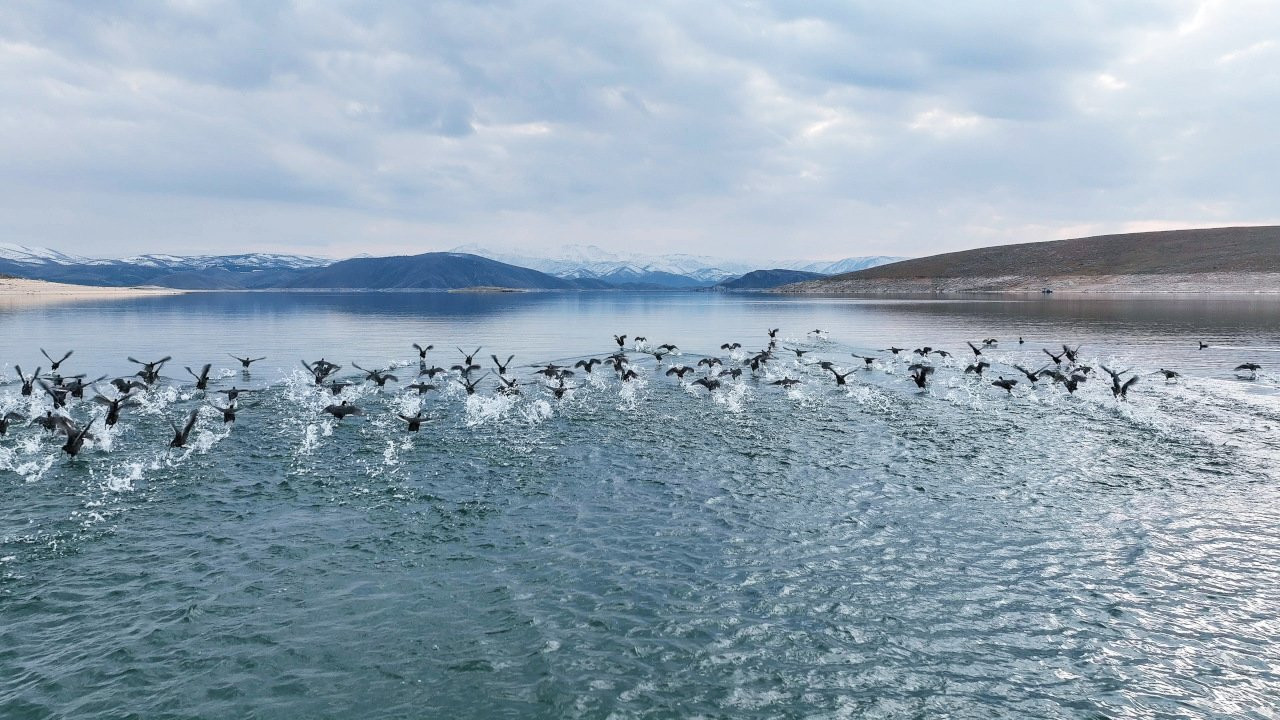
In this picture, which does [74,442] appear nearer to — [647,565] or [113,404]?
[113,404]

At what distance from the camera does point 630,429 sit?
2605 cm

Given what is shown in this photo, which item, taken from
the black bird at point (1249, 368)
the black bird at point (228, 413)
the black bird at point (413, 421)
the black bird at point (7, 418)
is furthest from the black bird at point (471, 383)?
the black bird at point (1249, 368)

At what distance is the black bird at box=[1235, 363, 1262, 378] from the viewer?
35.8m

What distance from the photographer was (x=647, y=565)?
45.1 feet

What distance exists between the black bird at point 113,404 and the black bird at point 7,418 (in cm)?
266

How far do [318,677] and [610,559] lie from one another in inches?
227

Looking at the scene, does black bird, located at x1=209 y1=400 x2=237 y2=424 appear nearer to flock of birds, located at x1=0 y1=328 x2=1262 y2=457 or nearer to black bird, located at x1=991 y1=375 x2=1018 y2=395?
flock of birds, located at x1=0 y1=328 x2=1262 y2=457

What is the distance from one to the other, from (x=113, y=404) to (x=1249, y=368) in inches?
2126

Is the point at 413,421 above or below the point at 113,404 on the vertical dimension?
below

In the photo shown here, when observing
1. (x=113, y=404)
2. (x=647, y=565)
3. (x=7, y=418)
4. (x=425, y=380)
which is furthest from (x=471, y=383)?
(x=647, y=565)

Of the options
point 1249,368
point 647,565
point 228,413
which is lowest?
point 647,565

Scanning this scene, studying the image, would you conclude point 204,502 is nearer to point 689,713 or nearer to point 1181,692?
point 689,713

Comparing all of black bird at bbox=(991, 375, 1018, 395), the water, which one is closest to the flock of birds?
black bird at bbox=(991, 375, 1018, 395)

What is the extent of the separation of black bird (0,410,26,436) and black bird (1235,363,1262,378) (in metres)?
54.1
